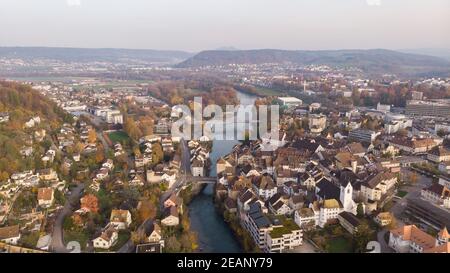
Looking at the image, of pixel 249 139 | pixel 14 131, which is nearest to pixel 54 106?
pixel 14 131

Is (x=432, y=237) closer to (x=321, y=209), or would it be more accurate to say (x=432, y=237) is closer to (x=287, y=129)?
(x=321, y=209)

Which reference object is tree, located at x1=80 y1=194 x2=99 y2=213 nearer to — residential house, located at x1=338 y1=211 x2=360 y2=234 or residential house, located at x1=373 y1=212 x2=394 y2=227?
residential house, located at x1=338 y1=211 x2=360 y2=234

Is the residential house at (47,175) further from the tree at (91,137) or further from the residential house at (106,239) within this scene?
the tree at (91,137)

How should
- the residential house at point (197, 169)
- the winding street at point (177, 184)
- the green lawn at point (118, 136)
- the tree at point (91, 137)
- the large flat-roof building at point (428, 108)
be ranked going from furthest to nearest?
the large flat-roof building at point (428, 108) < the green lawn at point (118, 136) < the tree at point (91, 137) < the residential house at point (197, 169) < the winding street at point (177, 184)

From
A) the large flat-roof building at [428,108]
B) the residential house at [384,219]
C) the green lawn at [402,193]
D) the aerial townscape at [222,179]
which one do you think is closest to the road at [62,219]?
the aerial townscape at [222,179]

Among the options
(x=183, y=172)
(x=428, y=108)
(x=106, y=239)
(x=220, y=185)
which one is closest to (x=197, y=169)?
(x=183, y=172)

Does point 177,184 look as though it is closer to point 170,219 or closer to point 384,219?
point 170,219
